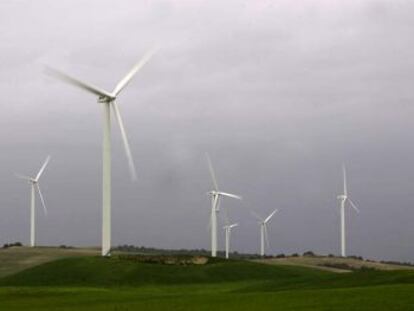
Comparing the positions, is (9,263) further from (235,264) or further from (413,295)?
(413,295)

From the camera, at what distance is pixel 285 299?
42.7 meters

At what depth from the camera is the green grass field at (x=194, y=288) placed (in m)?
40.2

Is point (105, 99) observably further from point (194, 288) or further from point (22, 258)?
point (22, 258)

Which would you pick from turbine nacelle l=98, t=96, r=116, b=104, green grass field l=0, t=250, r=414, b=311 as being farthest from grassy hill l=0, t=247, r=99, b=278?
turbine nacelle l=98, t=96, r=116, b=104

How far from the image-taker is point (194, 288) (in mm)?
65000

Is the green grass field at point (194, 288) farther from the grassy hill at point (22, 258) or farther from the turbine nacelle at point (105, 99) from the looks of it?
the grassy hill at point (22, 258)

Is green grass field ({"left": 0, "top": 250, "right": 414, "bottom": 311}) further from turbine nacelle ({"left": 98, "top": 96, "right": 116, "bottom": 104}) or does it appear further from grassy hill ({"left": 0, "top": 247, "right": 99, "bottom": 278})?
grassy hill ({"left": 0, "top": 247, "right": 99, "bottom": 278})

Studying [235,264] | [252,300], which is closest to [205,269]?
[235,264]

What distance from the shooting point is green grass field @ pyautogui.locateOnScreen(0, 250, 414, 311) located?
132 ft

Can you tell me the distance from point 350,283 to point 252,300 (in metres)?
13.3

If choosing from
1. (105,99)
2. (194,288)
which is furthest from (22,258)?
(194,288)

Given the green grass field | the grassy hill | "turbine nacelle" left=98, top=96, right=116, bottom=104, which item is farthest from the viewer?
the grassy hill

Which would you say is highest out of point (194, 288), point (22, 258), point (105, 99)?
point (105, 99)

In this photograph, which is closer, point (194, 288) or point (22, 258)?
point (194, 288)
